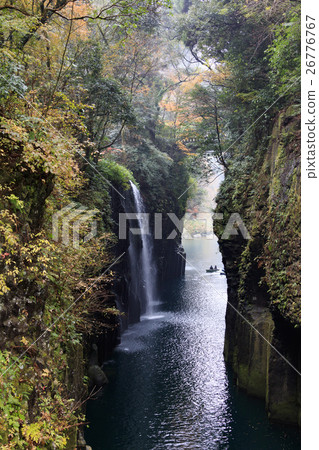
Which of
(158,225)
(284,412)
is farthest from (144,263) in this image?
(284,412)

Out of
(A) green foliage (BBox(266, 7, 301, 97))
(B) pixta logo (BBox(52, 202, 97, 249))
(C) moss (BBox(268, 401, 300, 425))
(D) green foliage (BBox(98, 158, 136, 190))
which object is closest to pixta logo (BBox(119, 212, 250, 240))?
(D) green foliage (BBox(98, 158, 136, 190))

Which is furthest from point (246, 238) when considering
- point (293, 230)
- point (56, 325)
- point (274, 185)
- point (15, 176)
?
point (15, 176)

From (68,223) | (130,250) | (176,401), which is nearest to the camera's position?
(68,223)

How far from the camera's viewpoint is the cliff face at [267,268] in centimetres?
971

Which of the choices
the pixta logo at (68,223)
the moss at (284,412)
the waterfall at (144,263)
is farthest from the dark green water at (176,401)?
the pixta logo at (68,223)

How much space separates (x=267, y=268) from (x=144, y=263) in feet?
48.4

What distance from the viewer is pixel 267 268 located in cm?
1081

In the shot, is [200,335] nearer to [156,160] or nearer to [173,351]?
[173,351]

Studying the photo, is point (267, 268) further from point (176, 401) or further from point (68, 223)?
point (68, 223)

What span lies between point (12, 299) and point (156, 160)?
23168 millimetres

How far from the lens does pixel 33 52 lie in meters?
11.1

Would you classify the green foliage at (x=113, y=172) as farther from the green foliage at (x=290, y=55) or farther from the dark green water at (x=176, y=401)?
the green foliage at (x=290, y=55)

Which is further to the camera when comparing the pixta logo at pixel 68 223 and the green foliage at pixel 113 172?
the green foliage at pixel 113 172

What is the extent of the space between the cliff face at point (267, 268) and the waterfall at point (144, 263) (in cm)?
764
